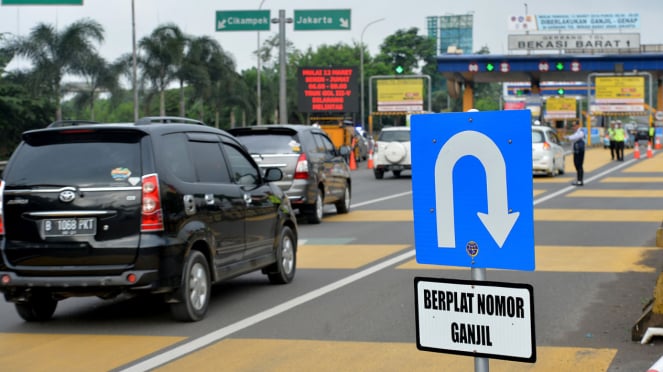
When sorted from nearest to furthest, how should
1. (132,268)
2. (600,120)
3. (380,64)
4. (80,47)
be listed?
1. (132,268)
2. (80,47)
3. (600,120)
4. (380,64)

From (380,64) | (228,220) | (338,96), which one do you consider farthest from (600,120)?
(228,220)

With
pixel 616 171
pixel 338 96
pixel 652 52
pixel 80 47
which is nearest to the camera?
pixel 616 171

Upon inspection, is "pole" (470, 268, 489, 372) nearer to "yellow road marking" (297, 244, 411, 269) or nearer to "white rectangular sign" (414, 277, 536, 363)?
"white rectangular sign" (414, 277, 536, 363)

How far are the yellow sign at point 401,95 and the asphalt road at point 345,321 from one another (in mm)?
54826

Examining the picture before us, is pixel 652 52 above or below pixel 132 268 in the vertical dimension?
above

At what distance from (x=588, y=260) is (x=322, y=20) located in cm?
2626

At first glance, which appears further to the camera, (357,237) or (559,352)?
(357,237)

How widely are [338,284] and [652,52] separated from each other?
61.5m

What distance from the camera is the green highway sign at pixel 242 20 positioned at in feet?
124

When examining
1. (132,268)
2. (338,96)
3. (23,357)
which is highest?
(338,96)

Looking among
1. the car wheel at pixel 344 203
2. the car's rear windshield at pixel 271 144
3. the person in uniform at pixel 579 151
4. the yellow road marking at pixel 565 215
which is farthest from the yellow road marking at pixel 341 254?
the person in uniform at pixel 579 151

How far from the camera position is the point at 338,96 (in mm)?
50250

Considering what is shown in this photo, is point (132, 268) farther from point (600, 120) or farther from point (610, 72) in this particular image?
point (600, 120)

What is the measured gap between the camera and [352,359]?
289 inches
